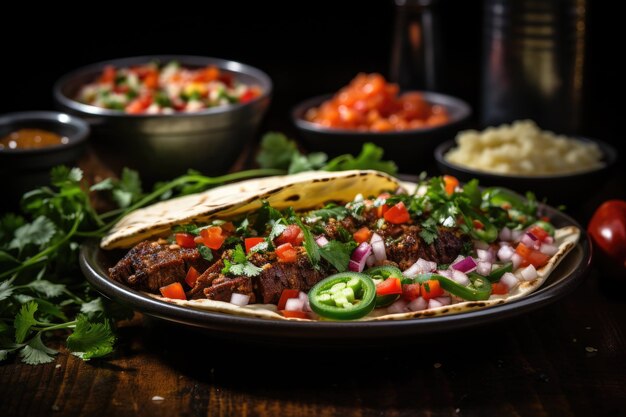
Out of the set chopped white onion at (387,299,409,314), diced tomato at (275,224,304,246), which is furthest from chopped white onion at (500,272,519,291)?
diced tomato at (275,224,304,246)

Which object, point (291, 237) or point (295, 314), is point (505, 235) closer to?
point (291, 237)

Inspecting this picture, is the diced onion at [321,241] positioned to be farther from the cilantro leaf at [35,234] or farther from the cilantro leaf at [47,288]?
the cilantro leaf at [35,234]

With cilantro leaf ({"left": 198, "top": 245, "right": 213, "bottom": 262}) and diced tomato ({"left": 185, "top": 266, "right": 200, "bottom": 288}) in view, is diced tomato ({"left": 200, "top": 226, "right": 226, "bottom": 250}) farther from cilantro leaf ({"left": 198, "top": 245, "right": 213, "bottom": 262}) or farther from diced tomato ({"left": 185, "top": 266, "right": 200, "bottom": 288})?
diced tomato ({"left": 185, "top": 266, "right": 200, "bottom": 288})

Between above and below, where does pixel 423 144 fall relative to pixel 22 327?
below

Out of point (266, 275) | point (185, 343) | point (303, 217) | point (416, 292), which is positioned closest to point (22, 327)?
point (185, 343)

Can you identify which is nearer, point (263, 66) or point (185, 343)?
point (185, 343)

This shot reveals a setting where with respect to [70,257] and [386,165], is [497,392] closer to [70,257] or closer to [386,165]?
[386,165]
